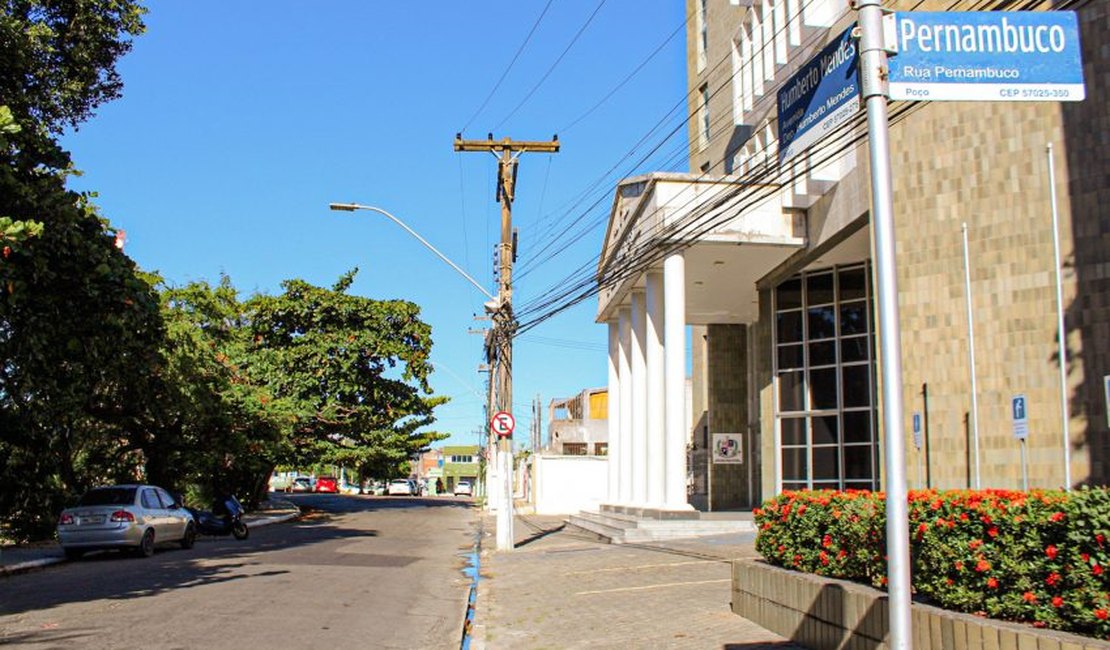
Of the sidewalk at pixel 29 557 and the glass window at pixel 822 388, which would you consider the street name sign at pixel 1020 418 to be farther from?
the sidewalk at pixel 29 557

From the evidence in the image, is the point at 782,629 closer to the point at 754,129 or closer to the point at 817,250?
the point at 817,250

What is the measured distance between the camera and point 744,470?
1326 inches

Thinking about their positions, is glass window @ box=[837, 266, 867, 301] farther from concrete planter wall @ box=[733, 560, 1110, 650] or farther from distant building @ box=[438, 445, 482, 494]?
distant building @ box=[438, 445, 482, 494]

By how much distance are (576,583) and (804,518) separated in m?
5.59

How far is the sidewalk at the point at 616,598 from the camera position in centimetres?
994

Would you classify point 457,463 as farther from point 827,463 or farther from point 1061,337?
point 1061,337

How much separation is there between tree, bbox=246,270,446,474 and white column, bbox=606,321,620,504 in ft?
34.3

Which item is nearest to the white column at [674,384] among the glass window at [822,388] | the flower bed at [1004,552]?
the glass window at [822,388]

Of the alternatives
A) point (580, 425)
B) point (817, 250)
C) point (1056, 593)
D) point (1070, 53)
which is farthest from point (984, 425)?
point (580, 425)

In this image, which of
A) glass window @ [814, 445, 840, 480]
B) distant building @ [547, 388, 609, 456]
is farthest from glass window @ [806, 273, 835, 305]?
distant building @ [547, 388, 609, 456]

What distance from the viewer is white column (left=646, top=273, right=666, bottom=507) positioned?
78.0ft

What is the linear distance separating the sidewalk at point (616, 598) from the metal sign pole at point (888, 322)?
4.33 metres

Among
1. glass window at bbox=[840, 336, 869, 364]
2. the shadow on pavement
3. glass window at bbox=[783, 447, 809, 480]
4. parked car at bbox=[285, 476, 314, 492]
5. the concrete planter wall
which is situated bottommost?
parked car at bbox=[285, 476, 314, 492]

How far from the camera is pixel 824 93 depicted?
6398 mm
